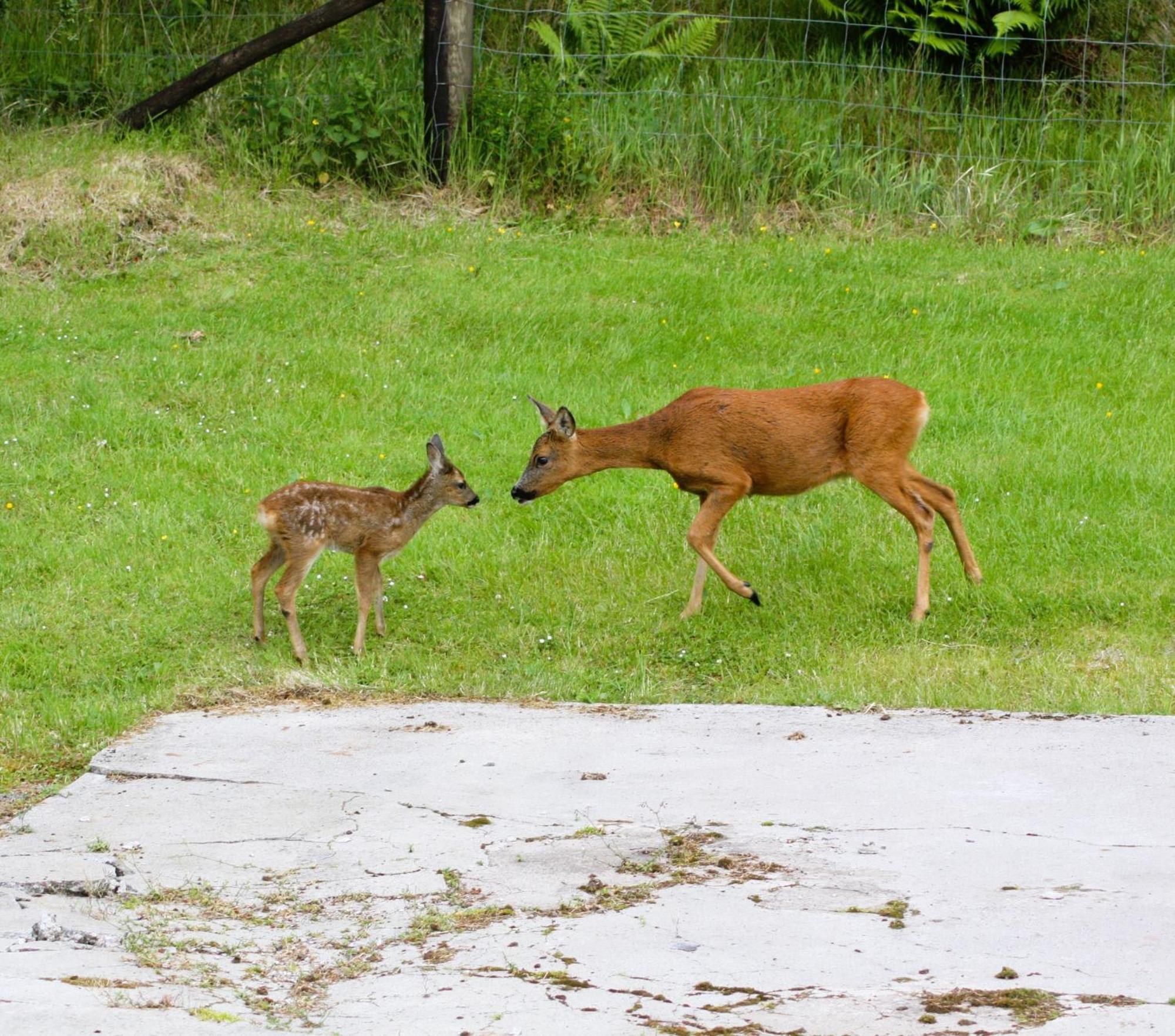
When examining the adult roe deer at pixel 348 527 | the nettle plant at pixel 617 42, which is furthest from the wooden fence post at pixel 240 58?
the adult roe deer at pixel 348 527

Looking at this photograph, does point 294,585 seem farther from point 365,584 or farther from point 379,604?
point 379,604

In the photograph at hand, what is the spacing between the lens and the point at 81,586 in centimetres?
941

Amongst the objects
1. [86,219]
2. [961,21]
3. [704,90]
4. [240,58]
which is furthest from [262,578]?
[961,21]

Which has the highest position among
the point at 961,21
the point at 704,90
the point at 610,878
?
the point at 961,21

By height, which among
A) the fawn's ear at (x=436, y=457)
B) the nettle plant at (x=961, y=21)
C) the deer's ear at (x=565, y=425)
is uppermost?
the nettle plant at (x=961, y=21)

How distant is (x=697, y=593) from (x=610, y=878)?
4.29 m

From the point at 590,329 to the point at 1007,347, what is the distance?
10.7 feet

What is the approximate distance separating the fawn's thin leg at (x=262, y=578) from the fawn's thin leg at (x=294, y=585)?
0.15 metres

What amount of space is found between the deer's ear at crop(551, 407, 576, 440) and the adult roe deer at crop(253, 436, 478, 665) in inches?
24.1

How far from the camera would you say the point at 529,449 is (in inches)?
440

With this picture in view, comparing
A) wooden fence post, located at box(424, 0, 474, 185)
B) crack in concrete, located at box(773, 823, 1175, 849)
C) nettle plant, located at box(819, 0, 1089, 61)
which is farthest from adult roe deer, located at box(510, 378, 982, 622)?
nettle plant, located at box(819, 0, 1089, 61)

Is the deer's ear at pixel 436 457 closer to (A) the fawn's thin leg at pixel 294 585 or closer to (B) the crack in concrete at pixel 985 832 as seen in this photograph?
(A) the fawn's thin leg at pixel 294 585

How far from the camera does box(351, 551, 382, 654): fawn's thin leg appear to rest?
29.1 feet

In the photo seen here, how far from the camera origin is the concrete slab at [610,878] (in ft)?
→ 13.5
